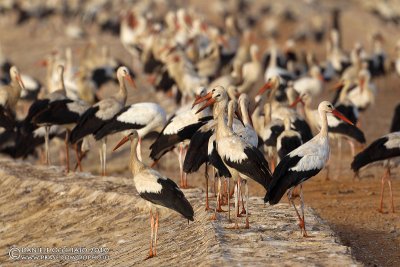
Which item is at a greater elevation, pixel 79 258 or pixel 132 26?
pixel 132 26

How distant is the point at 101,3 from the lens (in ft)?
179

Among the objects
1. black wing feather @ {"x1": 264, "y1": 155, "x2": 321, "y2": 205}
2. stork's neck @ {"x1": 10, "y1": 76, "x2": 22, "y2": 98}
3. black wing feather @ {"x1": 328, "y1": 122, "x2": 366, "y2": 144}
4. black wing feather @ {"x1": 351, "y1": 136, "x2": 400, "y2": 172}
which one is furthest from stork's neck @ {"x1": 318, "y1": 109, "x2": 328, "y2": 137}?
stork's neck @ {"x1": 10, "y1": 76, "x2": 22, "y2": 98}

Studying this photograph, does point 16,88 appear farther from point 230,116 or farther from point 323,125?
point 323,125

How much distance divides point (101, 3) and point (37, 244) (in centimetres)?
4258

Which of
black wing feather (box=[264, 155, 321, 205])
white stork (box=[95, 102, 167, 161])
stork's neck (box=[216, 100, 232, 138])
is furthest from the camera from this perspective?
white stork (box=[95, 102, 167, 161])

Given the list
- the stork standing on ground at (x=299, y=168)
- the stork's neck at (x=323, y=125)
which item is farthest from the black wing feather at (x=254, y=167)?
the stork's neck at (x=323, y=125)

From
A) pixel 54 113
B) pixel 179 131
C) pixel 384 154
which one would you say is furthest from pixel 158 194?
pixel 54 113

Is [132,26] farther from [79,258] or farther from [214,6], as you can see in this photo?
[79,258]

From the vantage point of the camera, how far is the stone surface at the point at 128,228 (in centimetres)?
962

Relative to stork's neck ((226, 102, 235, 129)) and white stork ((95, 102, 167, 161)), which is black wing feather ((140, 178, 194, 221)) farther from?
white stork ((95, 102, 167, 161))

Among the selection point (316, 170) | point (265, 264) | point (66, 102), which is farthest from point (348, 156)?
point (265, 264)

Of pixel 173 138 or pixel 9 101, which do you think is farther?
pixel 9 101

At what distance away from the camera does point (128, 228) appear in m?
12.4

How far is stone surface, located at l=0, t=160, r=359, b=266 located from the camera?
962 cm
